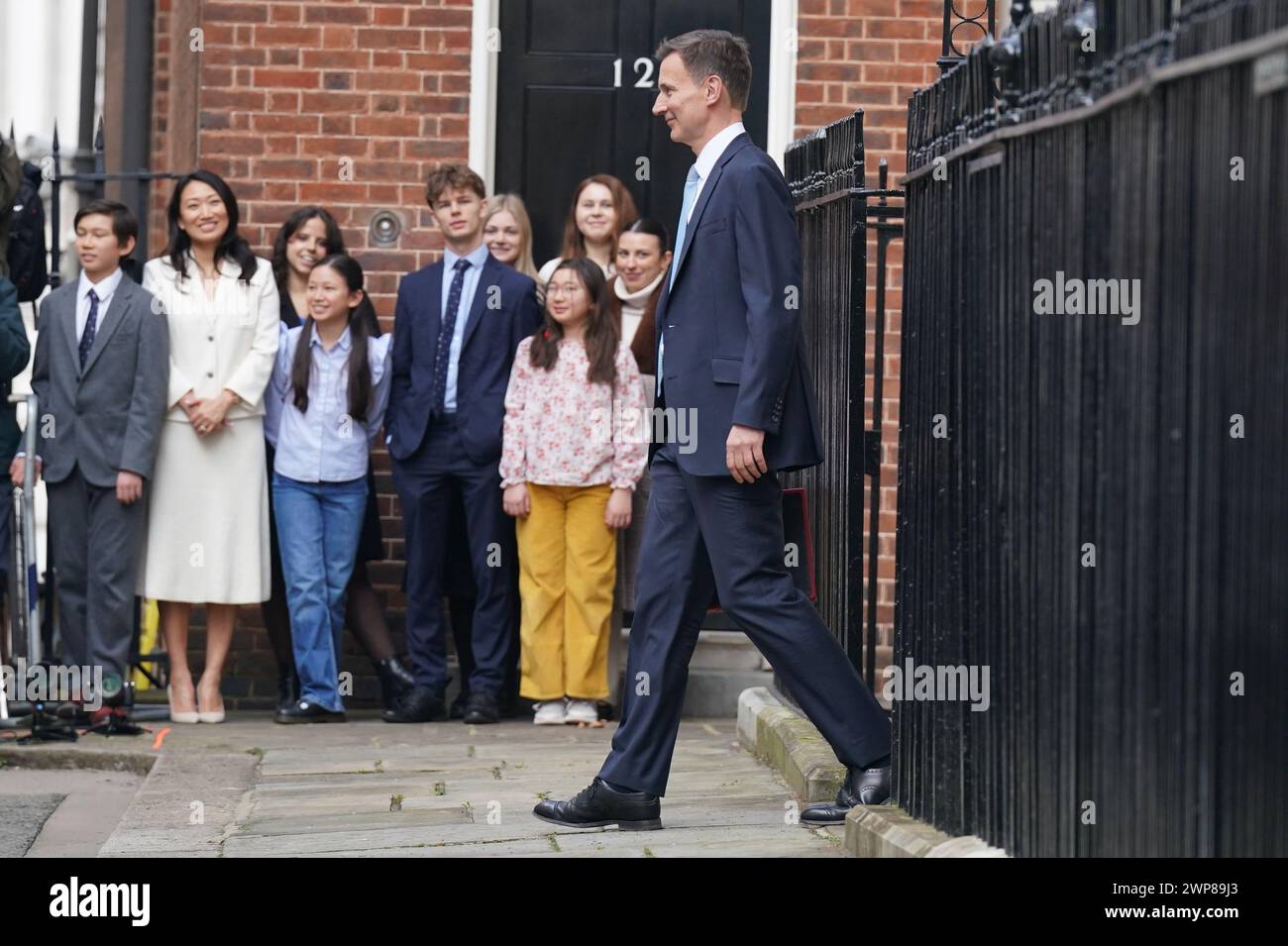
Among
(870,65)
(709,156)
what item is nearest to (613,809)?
(709,156)

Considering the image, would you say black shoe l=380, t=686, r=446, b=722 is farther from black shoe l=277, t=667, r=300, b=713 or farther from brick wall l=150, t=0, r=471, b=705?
brick wall l=150, t=0, r=471, b=705

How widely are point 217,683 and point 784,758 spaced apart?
2.99 metres

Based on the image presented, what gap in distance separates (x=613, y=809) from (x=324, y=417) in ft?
11.1

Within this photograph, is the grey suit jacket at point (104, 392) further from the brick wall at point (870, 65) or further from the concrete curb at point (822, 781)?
the brick wall at point (870, 65)

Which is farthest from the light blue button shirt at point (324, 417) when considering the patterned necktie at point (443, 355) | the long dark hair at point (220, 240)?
the long dark hair at point (220, 240)

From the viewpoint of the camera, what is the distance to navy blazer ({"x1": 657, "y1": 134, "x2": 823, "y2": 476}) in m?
5.09

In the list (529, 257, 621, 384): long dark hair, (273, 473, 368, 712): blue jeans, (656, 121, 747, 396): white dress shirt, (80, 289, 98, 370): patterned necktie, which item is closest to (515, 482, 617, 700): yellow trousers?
(529, 257, 621, 384): long dark hair

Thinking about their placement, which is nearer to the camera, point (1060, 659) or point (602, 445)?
point (1060, 659)

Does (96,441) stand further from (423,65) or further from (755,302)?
(755,302)

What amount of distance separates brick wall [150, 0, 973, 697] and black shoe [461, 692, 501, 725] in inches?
57.9

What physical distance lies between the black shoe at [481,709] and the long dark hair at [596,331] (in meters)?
1.39

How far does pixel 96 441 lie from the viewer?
7.95 meters

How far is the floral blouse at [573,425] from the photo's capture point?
317 inches
